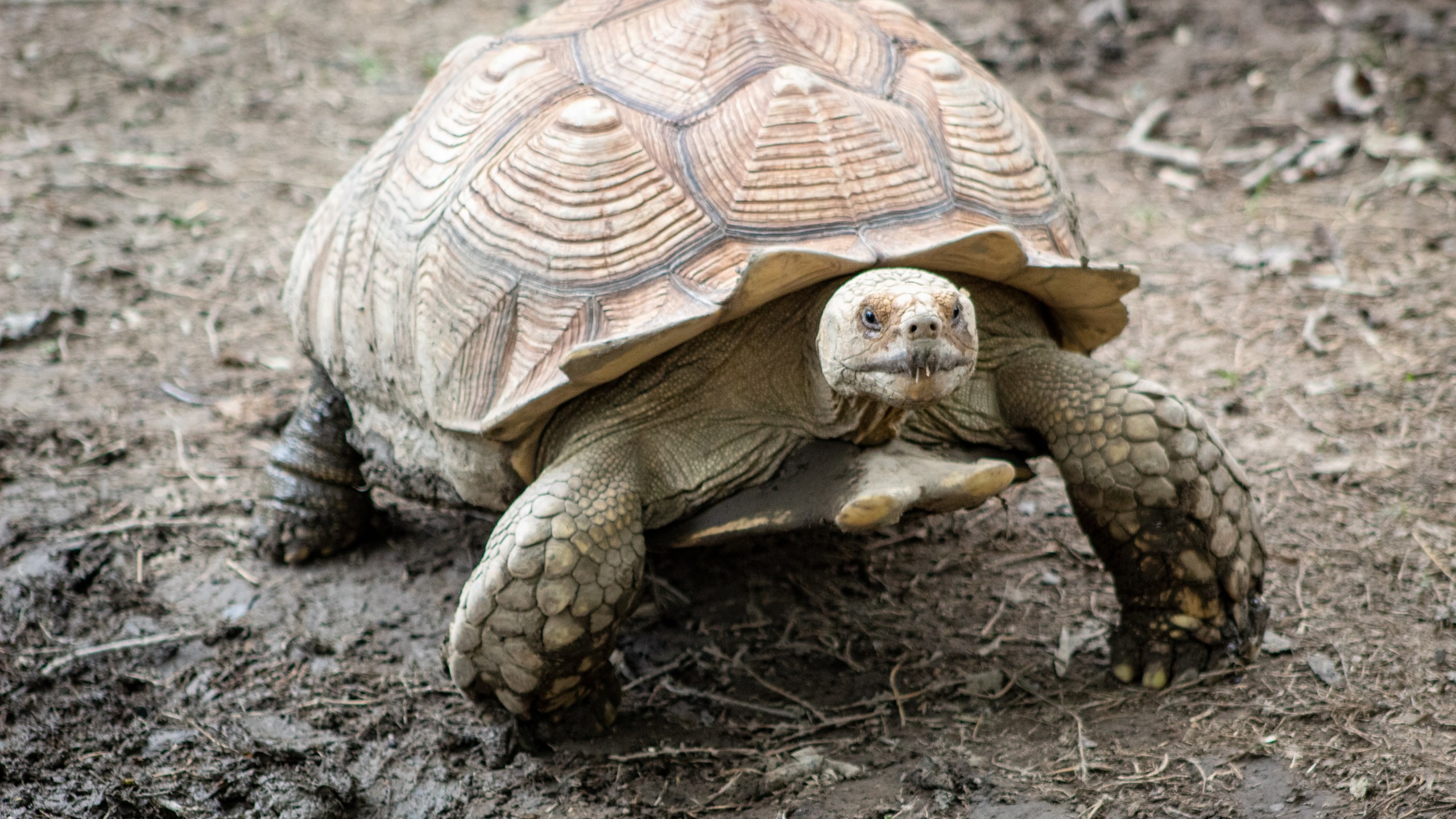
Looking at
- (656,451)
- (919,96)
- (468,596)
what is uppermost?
(919,96)

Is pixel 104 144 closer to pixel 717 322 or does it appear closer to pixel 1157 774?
pixel 717 322

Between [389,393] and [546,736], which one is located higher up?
[389,393]

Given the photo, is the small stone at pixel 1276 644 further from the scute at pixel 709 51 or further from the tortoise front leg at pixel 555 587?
the scute at pixel 709 51

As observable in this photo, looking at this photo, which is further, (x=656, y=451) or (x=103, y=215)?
(x=103, y=215)

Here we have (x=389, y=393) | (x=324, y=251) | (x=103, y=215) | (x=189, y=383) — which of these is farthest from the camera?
(x=103, y=215)

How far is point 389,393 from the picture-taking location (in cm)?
336

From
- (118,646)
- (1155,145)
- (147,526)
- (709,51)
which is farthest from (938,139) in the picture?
(1155,145)

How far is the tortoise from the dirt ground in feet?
0.94

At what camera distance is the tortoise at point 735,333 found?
2730 millimetres

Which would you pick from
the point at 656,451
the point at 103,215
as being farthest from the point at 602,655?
the point at 103,215

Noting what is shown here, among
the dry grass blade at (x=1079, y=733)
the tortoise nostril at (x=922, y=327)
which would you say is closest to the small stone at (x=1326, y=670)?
the dry grass blade at (x=1079, y=733)

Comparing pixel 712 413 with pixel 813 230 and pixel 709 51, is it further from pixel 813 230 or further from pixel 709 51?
pixel 709 51

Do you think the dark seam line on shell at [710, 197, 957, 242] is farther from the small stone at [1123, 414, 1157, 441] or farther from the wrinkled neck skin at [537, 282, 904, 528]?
the small stone at [1123, 414, 1157, 441]

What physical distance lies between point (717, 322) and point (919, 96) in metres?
0.91
